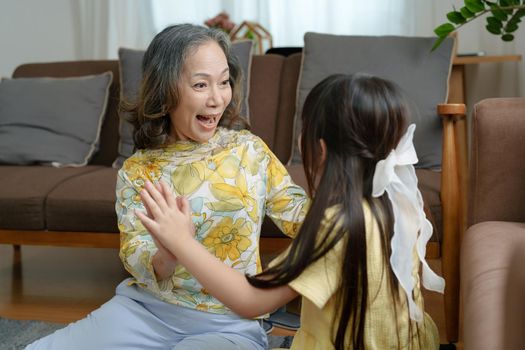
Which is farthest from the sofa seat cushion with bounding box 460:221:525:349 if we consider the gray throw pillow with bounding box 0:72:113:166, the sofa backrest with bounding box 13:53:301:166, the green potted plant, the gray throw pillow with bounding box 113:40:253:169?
the gray throw pillow with bounding box 0:72:113:166

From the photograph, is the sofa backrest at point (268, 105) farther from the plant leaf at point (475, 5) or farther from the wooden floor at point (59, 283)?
the plant leaf at point (475, 5)

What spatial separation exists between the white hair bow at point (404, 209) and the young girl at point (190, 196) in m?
0.41

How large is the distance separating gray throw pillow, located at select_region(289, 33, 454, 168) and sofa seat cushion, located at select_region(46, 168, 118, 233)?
29.0 inches

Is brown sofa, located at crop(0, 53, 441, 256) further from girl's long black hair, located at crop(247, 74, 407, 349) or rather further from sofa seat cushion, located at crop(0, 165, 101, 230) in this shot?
girl's long black hair, located at crop(247, 74, 407, 349)

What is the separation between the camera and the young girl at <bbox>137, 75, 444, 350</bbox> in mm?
1097

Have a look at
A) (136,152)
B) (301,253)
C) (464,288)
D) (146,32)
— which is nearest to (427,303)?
(464,288)

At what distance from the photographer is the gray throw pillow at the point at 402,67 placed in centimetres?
256

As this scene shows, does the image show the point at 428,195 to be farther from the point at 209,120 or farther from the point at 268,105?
the point at 268,105

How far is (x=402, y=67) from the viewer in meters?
2.68

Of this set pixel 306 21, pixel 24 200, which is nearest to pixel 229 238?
pixel 24 200

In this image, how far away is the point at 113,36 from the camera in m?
4.57

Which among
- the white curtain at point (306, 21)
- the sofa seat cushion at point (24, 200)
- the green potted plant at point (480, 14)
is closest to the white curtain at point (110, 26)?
the white curtain at point (306, 21)

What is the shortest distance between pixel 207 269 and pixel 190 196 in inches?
16.0

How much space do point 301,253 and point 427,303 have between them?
1.55m
